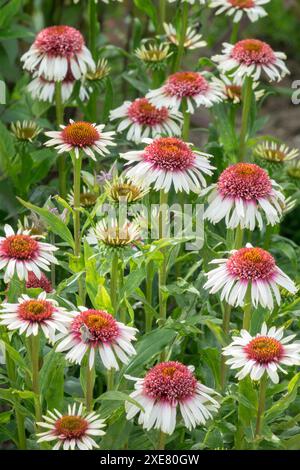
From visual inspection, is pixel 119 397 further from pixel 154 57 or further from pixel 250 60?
pixel 154 57

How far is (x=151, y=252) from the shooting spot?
1950mm

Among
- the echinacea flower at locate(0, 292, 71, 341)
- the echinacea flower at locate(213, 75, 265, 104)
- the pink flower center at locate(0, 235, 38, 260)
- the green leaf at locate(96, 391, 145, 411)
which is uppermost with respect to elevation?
the echinacea flower at locate(213, 75, 265, 104)

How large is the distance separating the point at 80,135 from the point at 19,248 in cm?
32

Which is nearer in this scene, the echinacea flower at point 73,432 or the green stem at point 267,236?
the echinacea flower at point 73,432

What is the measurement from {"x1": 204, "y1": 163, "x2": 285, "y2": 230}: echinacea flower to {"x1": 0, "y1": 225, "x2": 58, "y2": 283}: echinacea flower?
0.37 meters

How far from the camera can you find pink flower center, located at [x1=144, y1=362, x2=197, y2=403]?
178 cm

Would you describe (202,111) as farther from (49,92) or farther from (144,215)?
(144,215)

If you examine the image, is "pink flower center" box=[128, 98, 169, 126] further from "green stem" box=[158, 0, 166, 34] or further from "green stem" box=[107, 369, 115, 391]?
"green stem" box=[107, 369, 115, 391]

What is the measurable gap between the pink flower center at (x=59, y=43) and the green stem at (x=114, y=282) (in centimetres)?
83

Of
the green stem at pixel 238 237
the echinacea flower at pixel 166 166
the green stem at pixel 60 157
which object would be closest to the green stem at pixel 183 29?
the green stem at pixel 60 157

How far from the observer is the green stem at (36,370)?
1857 mm

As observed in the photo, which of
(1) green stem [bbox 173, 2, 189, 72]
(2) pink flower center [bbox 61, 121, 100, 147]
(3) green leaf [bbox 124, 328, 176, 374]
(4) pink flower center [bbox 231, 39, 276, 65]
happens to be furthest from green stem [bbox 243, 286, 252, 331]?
(1) green stem [bbox 173, 2, 189, 72]

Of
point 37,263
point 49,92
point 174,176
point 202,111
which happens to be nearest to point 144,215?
point 174,176

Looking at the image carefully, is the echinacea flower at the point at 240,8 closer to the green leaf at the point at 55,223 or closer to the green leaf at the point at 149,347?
the green leaf at the point at 55,223
